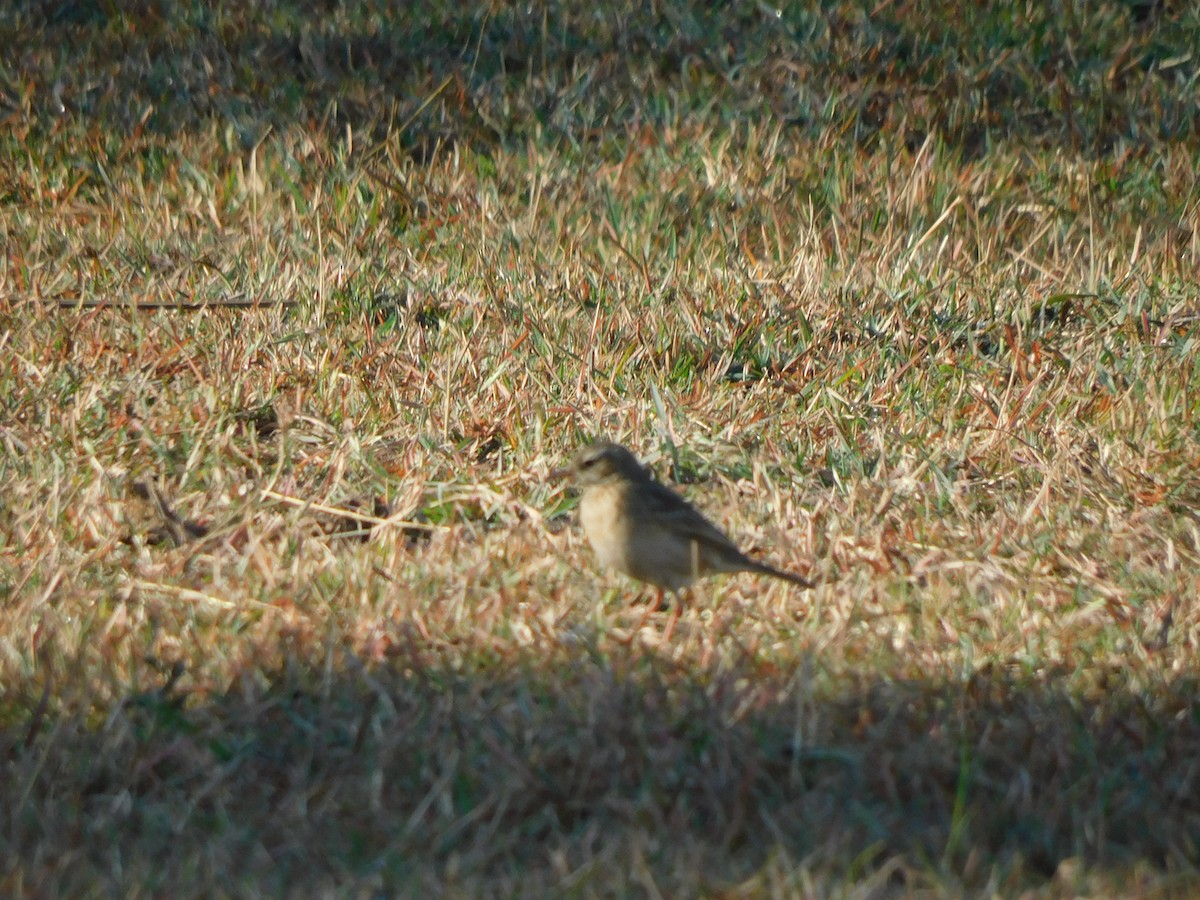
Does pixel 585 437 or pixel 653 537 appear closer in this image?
pixel 653 537

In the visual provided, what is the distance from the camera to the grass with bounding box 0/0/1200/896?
10.7ft

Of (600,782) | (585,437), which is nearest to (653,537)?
(600,782)

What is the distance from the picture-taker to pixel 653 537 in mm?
4141

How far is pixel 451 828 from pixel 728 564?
52.5 inches

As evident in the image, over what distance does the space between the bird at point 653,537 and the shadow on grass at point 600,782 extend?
39 cm

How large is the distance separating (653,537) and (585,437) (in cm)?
118

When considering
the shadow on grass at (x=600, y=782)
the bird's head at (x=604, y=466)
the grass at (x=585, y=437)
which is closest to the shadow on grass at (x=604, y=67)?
the grass at (x=585, y=437)

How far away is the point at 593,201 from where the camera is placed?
25.3ft

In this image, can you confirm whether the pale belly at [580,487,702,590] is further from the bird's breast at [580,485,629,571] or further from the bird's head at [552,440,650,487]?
the bird's head at [552,440,650,487]

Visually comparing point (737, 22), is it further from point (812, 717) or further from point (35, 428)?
point (812, 717)

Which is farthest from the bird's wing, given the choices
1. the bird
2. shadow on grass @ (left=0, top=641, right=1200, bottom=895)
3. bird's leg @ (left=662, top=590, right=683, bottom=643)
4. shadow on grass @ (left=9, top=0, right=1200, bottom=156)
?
shadow on grass @ (left=9, top=0, right=1200, bottom=156)

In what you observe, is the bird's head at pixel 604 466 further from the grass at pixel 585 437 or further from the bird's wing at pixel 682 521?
the grass at pixel 585 437

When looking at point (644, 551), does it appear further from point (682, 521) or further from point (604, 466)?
point (604, 466)

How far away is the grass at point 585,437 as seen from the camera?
3.25m
